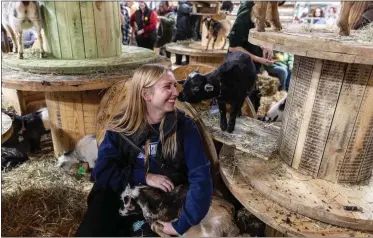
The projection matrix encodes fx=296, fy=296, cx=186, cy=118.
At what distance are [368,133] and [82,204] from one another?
2.52 m

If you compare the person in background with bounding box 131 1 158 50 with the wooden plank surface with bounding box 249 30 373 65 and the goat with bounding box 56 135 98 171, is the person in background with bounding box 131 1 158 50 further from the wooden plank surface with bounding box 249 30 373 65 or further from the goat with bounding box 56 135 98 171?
the wooden plank surface with bounding box 249 30 373 65

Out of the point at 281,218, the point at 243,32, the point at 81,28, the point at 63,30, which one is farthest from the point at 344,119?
the point at 63,30

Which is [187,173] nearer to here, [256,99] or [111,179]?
[111,179]

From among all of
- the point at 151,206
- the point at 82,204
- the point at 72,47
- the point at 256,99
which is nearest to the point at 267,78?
the point at 256,99

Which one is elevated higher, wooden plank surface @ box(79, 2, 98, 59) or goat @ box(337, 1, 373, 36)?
goat @ box(337, 1, 373, 36)

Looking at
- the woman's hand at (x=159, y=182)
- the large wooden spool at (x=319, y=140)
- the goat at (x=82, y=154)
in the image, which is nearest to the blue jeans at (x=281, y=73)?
the goat at (x=82, y=154)

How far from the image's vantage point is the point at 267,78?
232 inches

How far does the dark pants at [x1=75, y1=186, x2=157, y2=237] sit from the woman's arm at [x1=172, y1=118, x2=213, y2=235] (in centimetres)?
23

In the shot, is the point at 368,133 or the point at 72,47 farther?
the point at 72,47

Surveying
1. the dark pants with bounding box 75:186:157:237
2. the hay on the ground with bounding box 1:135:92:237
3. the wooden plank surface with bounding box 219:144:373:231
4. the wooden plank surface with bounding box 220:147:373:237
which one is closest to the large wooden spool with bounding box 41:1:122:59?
the hay on the ground with bounding box 1:135:92:237

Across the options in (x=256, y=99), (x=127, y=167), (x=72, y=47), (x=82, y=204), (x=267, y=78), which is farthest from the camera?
(x=267, y=78)

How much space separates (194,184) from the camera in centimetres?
172

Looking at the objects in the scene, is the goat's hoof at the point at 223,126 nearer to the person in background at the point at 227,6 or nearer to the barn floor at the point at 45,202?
the barn floor at the point at 45,202

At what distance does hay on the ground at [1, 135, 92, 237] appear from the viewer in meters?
2.60
